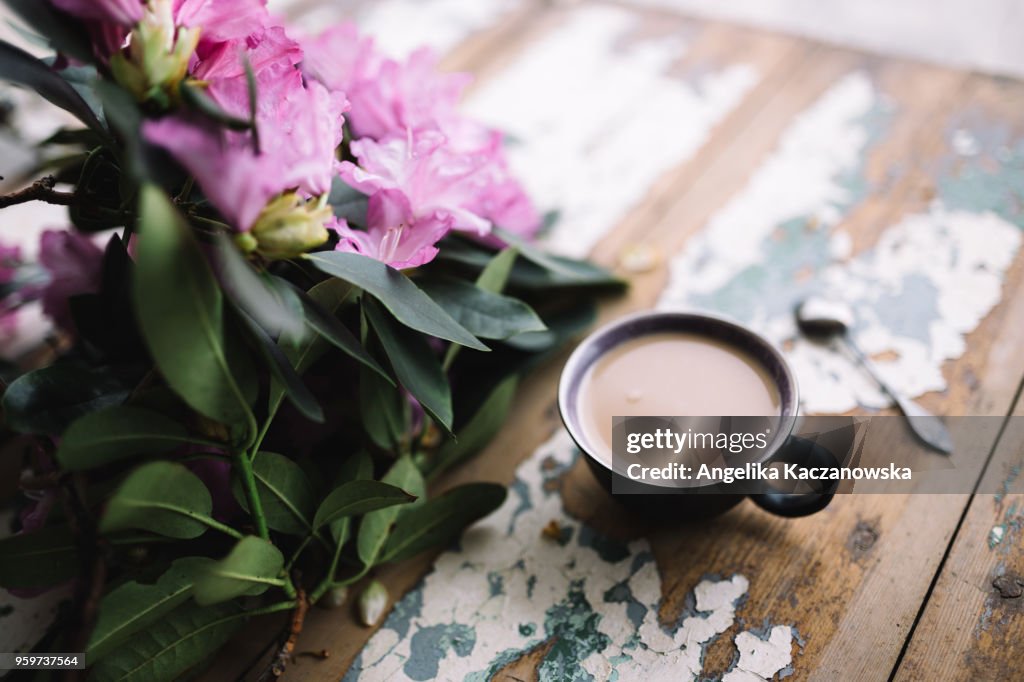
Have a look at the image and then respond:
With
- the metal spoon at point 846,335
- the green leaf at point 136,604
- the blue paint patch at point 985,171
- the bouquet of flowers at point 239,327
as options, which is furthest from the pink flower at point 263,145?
the blue paint patch at point 985,171

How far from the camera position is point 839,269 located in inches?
29.9

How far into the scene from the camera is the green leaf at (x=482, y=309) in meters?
0.55

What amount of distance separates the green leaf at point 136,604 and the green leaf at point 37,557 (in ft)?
0.13

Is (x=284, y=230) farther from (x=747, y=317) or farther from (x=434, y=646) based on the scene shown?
(x=747, y=317)

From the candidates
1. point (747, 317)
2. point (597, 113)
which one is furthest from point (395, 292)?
Result: point (597, 113)

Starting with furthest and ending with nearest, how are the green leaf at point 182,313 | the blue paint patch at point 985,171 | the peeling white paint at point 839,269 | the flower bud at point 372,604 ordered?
the blue paint patch at point 985,171, the peeling white paint at point 839,269, the flower bud at point 372,604, the green leaf at point 182,313

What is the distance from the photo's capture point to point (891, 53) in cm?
98

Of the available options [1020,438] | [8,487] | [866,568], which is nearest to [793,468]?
[866,568]

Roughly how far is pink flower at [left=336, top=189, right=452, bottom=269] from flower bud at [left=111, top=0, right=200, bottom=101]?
0.47 feet

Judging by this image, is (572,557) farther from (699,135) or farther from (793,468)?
(699,135)

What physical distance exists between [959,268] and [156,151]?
69 cm

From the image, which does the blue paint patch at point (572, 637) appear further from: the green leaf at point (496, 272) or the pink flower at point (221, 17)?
the pink flower at point (221, 17)

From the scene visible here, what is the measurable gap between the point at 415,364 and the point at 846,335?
401mm

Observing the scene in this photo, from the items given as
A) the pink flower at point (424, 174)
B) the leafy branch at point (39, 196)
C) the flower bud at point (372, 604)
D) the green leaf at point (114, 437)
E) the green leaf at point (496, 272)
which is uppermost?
the leafy branch at point (39, 196)
